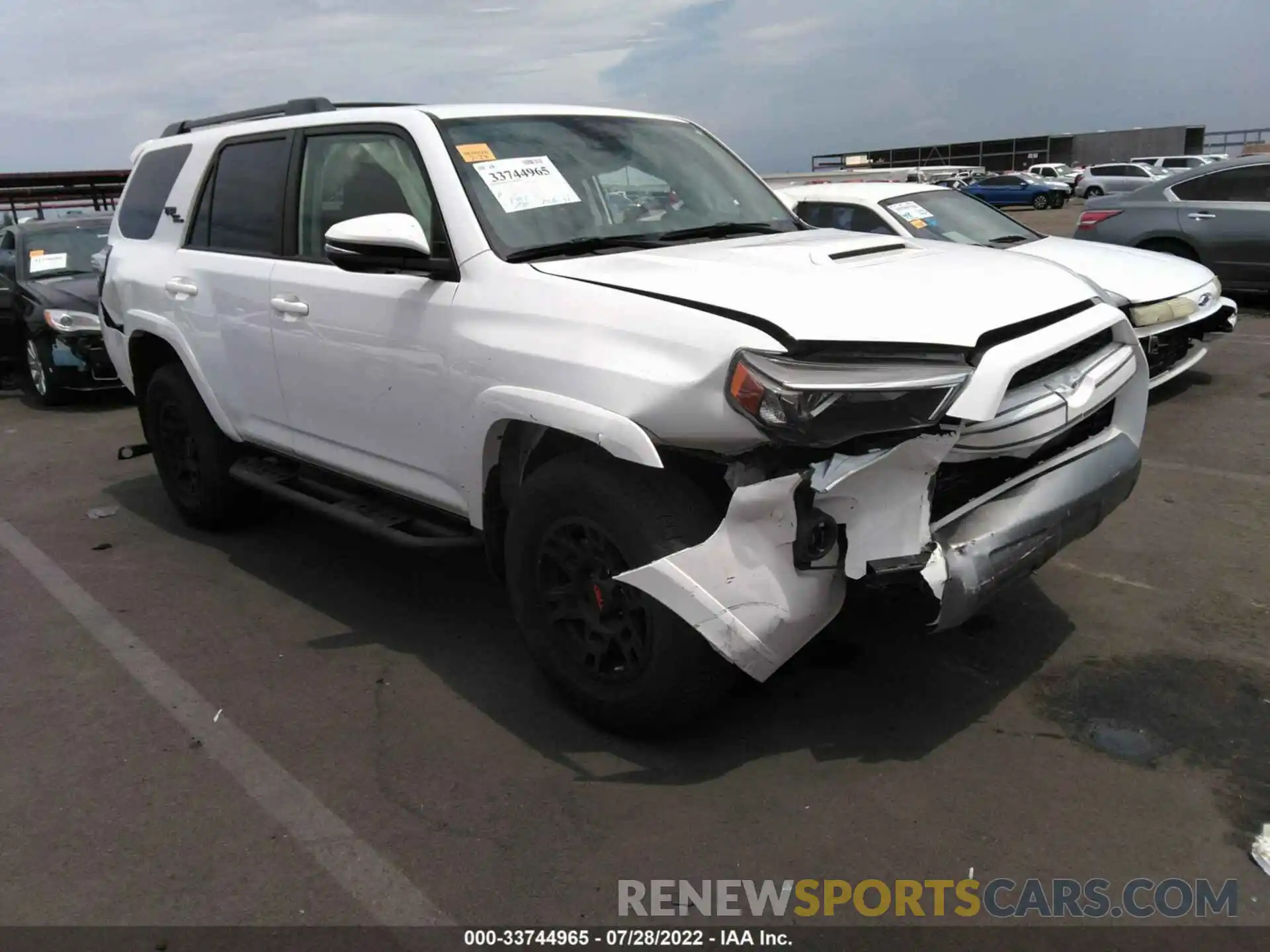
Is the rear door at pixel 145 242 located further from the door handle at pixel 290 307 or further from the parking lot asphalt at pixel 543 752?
the parking lot asphalt at pixel 543 752

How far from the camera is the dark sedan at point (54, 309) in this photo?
9.30 meters

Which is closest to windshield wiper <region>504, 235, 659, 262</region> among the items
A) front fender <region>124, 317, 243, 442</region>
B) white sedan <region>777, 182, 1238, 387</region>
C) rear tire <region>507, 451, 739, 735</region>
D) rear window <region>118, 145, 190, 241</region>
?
rear tire <region>507, 451, 739, 735</region>

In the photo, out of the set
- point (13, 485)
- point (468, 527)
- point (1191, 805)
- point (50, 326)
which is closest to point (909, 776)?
point (1191, 805)

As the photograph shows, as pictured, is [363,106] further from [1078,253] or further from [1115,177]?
[1115,177]

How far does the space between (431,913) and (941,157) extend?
6954 centimetres

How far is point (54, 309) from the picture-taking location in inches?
369

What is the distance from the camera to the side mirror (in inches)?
130

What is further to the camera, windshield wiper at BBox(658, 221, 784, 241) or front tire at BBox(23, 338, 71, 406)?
front tire at BBox(23, 338, 71, 406)

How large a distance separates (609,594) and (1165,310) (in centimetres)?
506

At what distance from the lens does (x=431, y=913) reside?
2639 millimetres

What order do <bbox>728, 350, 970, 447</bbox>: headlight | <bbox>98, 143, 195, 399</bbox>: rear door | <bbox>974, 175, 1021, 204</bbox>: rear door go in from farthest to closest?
<bbox>974, 175, 1021, 204</bbox>: rear door
<bbox>98, 143, 195, 399</bbox>: rear door
<bbox>728, 350, 970, 447</bbox>: headlight

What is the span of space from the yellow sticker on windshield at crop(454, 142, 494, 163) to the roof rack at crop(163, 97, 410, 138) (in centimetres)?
84

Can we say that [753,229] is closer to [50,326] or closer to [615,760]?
[615,760]

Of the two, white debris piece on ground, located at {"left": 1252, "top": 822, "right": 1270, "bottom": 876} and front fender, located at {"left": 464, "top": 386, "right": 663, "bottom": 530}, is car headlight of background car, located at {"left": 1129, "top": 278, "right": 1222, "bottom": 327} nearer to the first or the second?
white debris piece on ground, located at {"left": 1252, "top": 822, "right": 1270, "bottom": 876}
